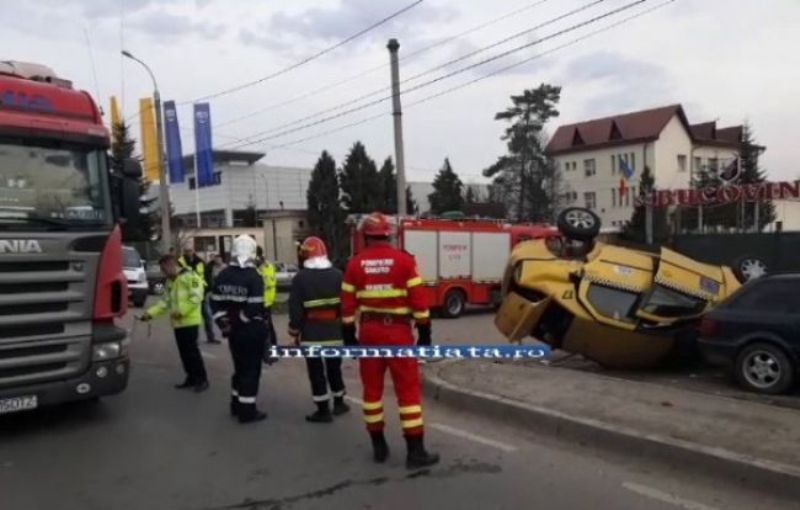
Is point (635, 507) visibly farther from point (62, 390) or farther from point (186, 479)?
point (62, 390)

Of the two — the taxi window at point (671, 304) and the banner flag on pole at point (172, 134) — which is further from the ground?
the banner flag on pole at point (172, 134)

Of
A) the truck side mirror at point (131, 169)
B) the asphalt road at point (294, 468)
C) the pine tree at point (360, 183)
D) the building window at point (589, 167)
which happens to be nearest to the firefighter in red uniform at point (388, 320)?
the asphalt road at point (294, 468)

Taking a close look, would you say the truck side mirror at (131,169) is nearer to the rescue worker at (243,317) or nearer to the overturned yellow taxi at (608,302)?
the rescue worker at (243,317)

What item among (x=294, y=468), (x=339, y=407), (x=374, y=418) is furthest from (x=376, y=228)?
(x=339, y=407)

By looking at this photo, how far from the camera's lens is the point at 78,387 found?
7.03 meters

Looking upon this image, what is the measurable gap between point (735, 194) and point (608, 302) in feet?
42.7

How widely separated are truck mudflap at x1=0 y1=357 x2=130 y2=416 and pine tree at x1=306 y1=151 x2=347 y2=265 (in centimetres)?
5352

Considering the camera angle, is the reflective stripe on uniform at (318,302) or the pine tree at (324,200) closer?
the reflective stripe on uniform at (318,302)

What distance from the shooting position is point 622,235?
50281 millimetres

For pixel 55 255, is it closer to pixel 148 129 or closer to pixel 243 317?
pixel 243 317

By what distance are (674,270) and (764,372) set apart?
196cm

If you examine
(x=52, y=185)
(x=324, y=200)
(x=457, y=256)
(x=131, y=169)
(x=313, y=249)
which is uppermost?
(x=324, y=200)

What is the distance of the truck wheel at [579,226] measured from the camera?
10.8 m

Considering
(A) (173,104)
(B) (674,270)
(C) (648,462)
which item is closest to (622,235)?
(A) (173,104)
